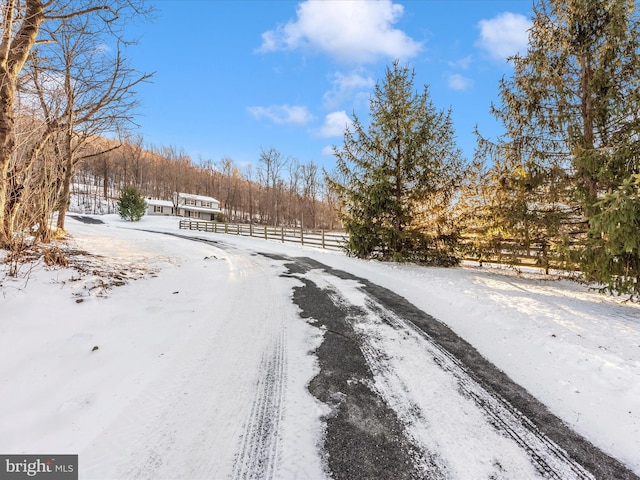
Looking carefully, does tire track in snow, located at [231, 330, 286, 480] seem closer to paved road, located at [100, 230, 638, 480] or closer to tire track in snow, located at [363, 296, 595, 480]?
paved road, located at [100, 230, 638, 480]

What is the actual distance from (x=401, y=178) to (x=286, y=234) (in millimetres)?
10074

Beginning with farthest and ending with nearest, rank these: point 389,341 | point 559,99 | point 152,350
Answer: point 559,99 → point 389,341 → point 152,350

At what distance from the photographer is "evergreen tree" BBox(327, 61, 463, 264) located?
32.6 feet

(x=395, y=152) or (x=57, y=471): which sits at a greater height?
(x=395, y=152)

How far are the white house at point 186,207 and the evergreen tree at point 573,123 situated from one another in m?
49.3

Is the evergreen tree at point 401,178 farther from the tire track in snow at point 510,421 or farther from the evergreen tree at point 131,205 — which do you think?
the evergreen tree at point 131,205

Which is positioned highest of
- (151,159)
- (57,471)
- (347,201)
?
(151,159)

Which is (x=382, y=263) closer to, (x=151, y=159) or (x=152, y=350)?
(x=152, y=350)

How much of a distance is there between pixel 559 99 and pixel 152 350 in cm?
991

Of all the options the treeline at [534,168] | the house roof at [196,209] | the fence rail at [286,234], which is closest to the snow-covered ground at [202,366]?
the treeline at [534,168]

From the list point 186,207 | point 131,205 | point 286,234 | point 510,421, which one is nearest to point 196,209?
point 186,207

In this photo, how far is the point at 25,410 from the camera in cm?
222

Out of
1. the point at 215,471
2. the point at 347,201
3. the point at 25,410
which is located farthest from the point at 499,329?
the point at 347,201

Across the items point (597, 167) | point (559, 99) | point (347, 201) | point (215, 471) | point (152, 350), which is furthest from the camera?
point (347, 201)
